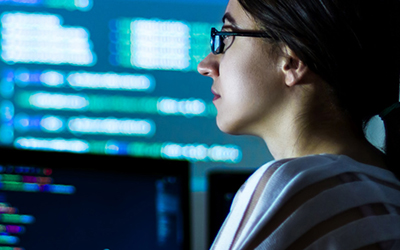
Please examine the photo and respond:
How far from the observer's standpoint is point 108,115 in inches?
108

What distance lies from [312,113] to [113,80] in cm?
191

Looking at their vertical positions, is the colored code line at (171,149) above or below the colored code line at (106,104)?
below

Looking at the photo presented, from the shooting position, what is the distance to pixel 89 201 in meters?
0.96

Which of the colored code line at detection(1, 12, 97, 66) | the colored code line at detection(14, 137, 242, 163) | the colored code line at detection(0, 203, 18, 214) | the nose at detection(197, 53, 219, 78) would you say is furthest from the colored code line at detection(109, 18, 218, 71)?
the colored code line at detection(0, 203, 18, 214)

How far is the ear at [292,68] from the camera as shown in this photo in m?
0.97

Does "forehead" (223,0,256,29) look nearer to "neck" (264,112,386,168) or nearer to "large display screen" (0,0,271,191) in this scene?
"neck" (264,112,386,168)

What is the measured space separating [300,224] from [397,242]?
0.16 meters

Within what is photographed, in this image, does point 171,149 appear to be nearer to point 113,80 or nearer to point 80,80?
point 113,80

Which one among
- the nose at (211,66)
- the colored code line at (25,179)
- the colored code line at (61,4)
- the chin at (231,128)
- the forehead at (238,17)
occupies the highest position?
the colored code line at (61,4)

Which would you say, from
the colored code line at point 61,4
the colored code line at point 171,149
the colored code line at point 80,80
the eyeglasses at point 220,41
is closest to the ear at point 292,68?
the eyeglasses at point 220,41

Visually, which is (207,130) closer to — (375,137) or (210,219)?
(375,137)

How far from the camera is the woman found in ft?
2.52

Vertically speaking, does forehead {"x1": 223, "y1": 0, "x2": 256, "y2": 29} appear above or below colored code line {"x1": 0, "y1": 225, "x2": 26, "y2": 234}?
above

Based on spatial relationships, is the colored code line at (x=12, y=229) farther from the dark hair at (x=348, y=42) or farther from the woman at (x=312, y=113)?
the dark hair at (x=348, y=42)
